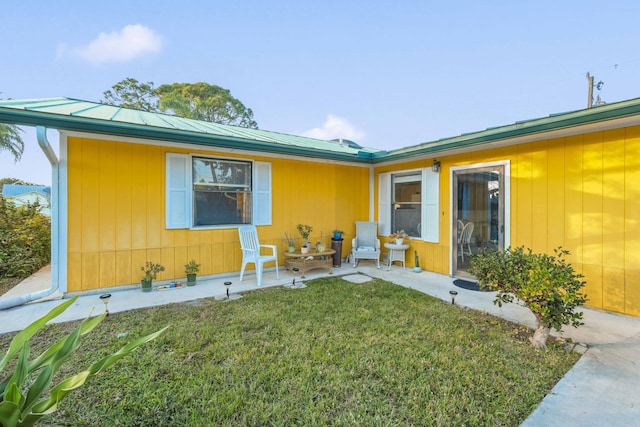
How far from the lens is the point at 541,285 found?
98.5 inches

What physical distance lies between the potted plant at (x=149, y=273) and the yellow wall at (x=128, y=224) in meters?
0.10

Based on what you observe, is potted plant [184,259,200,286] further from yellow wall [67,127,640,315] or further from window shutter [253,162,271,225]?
window shutter [253,162,271,225]

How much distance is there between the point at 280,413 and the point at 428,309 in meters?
2.44

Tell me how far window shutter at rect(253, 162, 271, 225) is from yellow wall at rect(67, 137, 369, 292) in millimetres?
120

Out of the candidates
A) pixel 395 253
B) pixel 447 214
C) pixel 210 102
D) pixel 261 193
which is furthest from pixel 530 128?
pixel 210 102

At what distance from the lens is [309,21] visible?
7.31 metres

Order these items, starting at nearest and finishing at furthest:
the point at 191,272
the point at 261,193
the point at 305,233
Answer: the point at 191,272 < the point at 261,193 < the point at 305,233

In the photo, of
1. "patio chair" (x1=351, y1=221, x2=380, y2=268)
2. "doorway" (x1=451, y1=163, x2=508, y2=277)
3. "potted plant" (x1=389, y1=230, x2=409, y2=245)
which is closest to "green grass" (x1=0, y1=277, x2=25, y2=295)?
"patio chair" (x1=351, y1=221, x2=380, y2=268)

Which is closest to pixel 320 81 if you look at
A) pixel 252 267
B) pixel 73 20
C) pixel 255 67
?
pixel 255 67

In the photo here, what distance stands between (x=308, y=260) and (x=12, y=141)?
29.7 feet

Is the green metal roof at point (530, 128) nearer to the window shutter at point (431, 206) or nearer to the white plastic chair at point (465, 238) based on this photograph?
the window shutter at point (431, 206)

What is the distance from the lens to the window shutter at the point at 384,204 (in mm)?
6711

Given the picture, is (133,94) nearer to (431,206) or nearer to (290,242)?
(290,242)

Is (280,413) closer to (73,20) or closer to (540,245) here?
(540,245)
